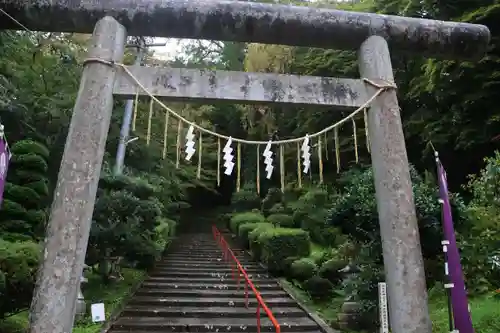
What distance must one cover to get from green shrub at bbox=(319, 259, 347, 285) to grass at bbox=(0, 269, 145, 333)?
4233 mm

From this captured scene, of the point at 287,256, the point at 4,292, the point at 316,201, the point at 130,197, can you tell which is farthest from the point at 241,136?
the point at 4,292

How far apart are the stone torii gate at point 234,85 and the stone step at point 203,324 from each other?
13.3ft

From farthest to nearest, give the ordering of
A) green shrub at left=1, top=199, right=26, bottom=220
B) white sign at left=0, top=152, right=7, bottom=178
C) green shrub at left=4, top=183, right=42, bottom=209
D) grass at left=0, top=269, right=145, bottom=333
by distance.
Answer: green shrub at left=4, top=183, right=42, bottom=209 < green shrub at left=1, top=199, right=26, bottom=220 < grass at left=0, top=269, right=145, bottom=333 < white sign at left=0, top=152, right=7, bottom=178

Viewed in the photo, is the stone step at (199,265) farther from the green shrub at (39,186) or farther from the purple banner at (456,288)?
the purple banner at (456,288)

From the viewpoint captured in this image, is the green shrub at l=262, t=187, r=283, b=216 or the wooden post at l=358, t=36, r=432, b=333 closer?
the wooden post at l=358, t=36, r=432, b=333

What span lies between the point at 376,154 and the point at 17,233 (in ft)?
18.1

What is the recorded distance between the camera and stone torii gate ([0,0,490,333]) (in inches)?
135

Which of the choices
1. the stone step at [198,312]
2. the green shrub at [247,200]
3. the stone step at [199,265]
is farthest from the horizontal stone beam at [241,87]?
the green shrub at [247,200]

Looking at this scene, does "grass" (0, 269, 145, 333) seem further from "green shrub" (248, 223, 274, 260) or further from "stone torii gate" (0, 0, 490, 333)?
"green shrub" (248, 223, 274, 260)

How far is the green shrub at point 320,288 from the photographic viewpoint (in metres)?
8.86

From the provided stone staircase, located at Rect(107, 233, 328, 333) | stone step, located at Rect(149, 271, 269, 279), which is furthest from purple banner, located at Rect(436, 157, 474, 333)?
stone step, located at Rect(149, 271, 269, 279)

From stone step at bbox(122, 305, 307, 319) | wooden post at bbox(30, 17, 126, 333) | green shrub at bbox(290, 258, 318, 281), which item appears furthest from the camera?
green shrub at bbox(290, 258, 318, 281)

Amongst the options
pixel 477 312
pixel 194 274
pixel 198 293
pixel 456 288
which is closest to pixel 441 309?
pixel 477 312

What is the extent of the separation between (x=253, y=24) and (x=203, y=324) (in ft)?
17.3
